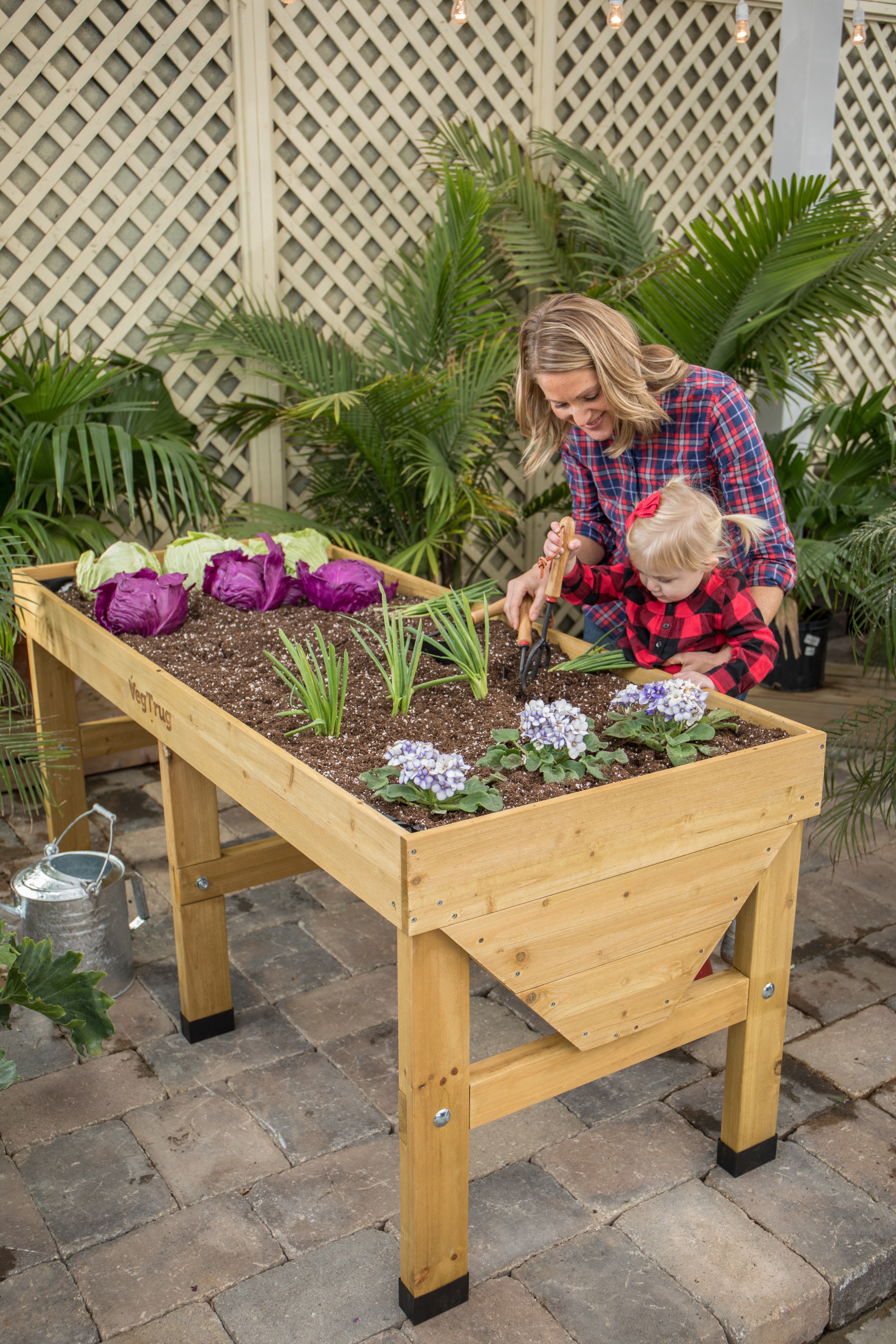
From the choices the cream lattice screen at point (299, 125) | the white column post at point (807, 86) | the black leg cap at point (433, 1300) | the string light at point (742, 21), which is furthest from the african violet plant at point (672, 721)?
the string light at point (742, 21)

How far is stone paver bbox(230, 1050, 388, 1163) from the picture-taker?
1994 mm

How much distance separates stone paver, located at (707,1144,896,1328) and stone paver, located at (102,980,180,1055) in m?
1.17

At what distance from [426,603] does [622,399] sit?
0.53m

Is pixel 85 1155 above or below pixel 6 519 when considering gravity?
below

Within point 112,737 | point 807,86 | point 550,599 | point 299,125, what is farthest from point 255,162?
point 550,599

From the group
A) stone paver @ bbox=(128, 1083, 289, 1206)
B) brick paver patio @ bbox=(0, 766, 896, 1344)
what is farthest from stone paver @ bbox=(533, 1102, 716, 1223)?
stone paver @ bbox=(128, 1083, 289, 1206)

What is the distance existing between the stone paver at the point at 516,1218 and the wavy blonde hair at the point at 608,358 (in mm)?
1292

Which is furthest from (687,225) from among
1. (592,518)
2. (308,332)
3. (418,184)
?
(592,518)

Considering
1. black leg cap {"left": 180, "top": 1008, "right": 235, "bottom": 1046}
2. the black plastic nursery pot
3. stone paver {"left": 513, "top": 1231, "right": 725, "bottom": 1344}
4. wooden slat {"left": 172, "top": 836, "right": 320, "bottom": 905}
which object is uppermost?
wooden slat {"left": 172, "top": 836, "right": 320, "bottom": 905}

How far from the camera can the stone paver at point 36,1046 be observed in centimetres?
221

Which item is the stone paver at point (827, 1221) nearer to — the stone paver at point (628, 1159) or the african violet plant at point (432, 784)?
the stone paver at point (628, 1159)

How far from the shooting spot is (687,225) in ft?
16.4

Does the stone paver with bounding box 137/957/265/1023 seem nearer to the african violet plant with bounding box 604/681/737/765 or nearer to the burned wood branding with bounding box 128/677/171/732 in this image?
the burned wood branding with bounding box 128/677/171/732

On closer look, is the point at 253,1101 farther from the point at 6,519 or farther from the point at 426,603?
the point at 6,519
